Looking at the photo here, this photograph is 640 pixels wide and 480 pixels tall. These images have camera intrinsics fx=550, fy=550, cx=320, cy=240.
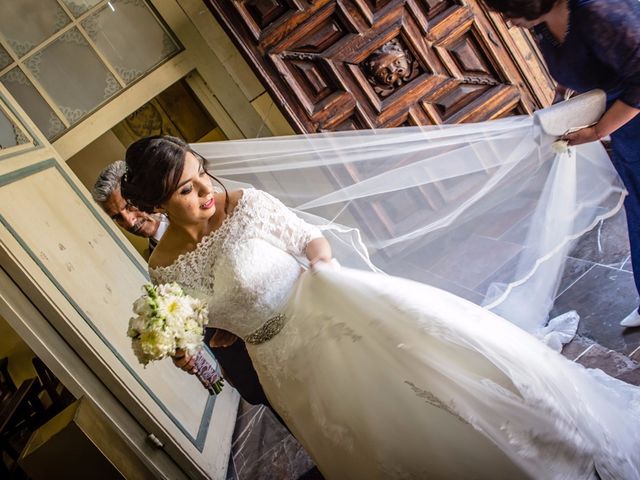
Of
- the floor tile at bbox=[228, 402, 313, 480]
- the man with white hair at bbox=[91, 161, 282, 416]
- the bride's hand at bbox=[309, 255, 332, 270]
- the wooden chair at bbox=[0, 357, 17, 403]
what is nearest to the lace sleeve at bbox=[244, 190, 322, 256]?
the bride's hand at bbox=[309, 255, 332, 270]

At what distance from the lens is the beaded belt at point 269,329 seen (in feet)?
6.62

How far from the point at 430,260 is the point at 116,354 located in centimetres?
165

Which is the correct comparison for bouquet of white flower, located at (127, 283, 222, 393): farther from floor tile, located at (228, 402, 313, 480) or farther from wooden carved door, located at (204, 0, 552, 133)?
wooden carved door, located at (204, 0, 552, 133)

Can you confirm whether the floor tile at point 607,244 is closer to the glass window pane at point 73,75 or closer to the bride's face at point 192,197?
the bride's face at point 192,197

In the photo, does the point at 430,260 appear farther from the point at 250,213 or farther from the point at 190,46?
the point at 190,46

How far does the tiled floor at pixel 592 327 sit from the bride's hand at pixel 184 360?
122 cm

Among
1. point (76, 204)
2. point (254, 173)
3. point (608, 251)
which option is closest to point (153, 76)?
point (76, 204)

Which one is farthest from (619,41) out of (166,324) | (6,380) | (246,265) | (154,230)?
(6,380)

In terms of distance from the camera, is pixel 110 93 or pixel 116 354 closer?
pixel 116 354

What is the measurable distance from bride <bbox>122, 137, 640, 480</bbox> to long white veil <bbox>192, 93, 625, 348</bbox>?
0.52 m

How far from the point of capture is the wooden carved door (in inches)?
128

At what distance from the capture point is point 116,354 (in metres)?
2.79

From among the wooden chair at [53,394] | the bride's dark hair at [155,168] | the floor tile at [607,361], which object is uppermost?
the bride's dark hair at [155,168]

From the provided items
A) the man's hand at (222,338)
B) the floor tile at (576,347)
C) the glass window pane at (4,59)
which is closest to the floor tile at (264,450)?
the man's hand at (222,338)
